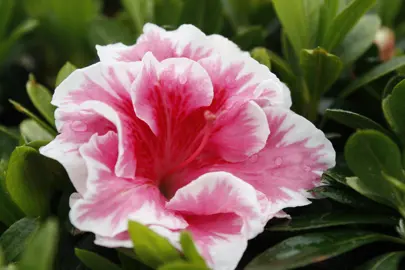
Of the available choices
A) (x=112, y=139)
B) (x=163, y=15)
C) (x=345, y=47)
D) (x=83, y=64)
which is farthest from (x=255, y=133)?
(x=83, y=64)

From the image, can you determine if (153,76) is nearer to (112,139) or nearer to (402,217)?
(112,139)

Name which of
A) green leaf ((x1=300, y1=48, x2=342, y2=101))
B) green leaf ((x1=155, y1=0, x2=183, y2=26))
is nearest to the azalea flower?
green leaf ((x1=300, y1=48, x2=342, y2=101))

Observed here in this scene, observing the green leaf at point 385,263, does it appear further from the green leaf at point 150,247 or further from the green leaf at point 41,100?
the green leaf at point 41,100

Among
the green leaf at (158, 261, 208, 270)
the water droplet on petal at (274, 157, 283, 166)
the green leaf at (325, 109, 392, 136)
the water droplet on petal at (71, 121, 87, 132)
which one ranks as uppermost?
the water droplet on petal at (71, 121, 87, 132)

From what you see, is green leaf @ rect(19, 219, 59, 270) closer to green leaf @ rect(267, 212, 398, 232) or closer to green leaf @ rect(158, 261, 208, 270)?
green leaf @ rect(158, 261, 208, 270)

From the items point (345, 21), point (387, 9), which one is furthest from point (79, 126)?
point (387, 9)

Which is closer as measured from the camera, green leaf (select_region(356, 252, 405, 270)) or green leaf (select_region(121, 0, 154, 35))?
green leaf (select_region(356, 252, 405, 270))

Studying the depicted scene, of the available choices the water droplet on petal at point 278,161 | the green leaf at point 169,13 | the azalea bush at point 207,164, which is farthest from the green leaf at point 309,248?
the green leaf at point 169,13
